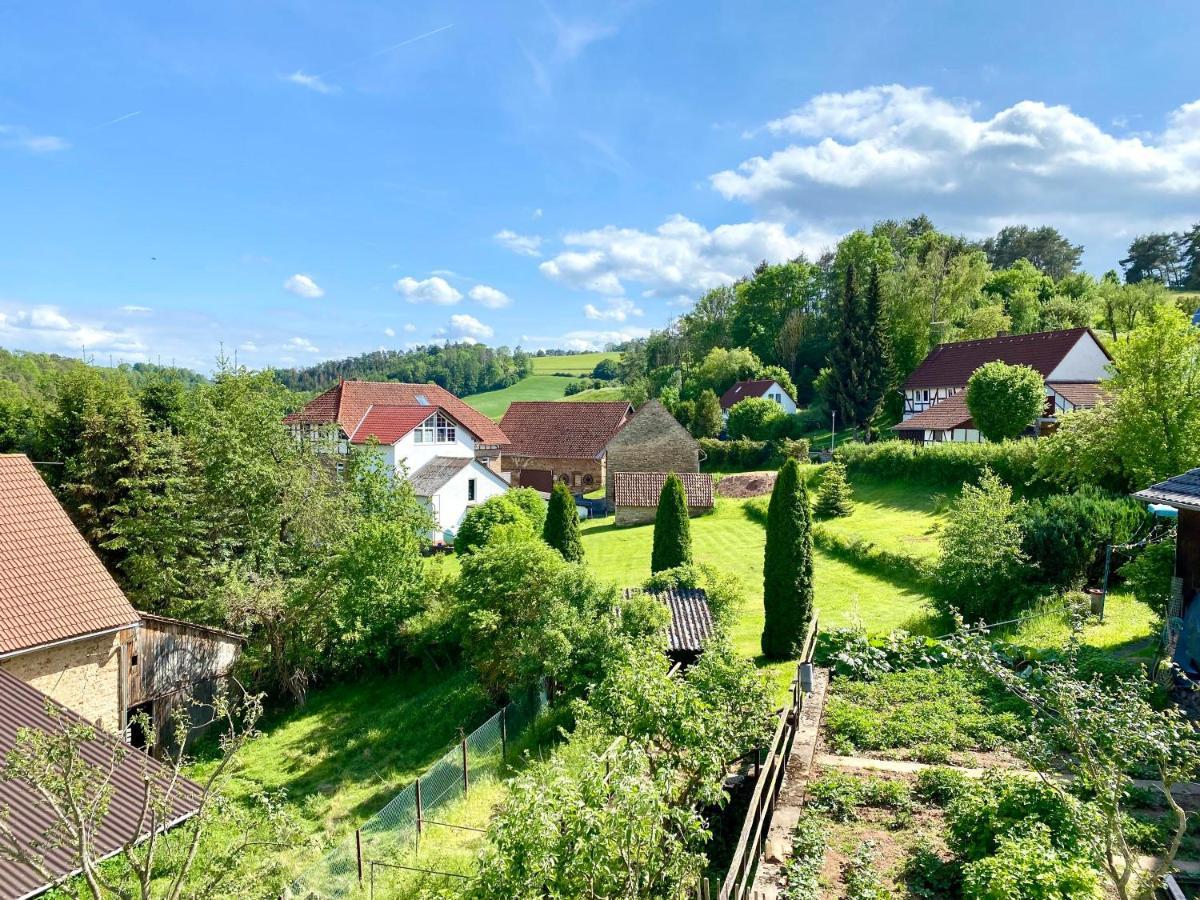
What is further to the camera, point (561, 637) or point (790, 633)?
point (790, 633)

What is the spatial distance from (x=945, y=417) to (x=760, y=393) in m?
20.5

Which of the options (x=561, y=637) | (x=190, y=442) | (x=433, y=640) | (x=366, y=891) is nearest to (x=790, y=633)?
(x=561, y=637)

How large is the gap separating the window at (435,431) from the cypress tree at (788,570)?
27.8 meters

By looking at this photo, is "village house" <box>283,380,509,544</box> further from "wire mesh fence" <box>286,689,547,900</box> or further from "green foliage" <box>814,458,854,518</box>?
"wire mesh fence" <box>286,689,547,900</box>

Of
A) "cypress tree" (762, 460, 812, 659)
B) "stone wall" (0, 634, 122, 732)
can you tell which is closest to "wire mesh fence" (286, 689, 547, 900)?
"stone wall" (0, 634, 122, 732)

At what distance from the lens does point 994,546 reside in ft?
60.5

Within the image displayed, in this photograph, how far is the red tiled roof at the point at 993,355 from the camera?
40.2 metres

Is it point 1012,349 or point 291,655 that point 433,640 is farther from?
point 1012,349

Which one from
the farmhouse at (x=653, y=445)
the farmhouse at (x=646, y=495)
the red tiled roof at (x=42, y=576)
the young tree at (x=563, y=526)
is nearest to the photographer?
the red tiled roof at (x=42, y=576)

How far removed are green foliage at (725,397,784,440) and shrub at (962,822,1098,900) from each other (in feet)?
147

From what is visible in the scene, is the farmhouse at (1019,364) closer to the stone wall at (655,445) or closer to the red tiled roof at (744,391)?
the stone wall at (655,445)

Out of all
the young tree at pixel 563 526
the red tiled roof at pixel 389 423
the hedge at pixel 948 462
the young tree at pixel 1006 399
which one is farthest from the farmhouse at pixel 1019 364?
the red tiled roof at pixel 389 423

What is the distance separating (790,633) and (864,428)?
37.7 m

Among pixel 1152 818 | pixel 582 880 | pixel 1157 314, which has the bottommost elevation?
pixel 1152 818
